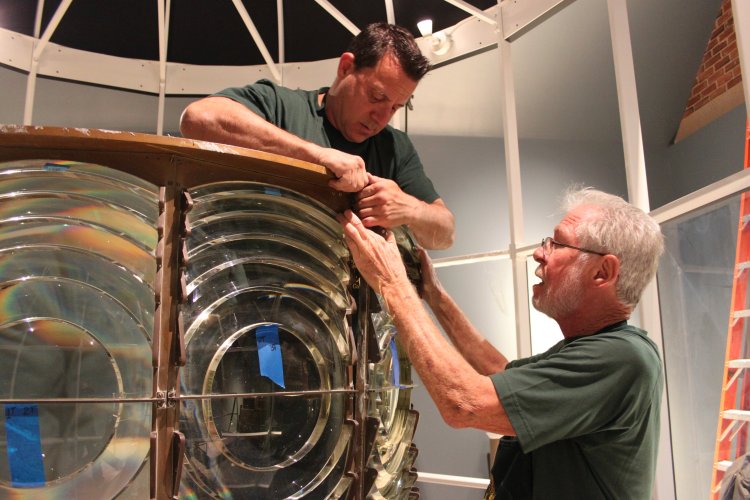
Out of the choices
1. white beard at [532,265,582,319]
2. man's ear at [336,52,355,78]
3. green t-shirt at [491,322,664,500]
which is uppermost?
man's ear at [336,52,355,78]

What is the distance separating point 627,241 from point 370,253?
2.01 feet

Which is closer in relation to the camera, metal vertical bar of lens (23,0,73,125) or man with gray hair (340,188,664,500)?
man with gray hair (340,188,664,500)

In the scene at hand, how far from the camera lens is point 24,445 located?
2.61ft

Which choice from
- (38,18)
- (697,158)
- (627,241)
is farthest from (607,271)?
(38,18)

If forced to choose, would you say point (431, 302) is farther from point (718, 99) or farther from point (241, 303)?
point (718, 99)

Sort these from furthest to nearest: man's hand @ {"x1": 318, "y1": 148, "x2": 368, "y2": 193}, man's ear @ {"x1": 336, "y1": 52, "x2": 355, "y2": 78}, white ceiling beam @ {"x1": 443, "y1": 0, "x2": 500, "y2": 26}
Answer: white ceiling beam @ {"x1": 443, "y1": 0, "x2": 500, "y2": 26} < man's ear @ {"x1": 336, "y1": 52, "x2": 355, "y2": 78} < man's hand @ {"x1": 318, "y1": 148, "x2": 368, "y2": 193}

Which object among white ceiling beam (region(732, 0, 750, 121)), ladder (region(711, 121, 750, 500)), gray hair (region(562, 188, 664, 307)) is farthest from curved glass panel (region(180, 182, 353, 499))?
ladder (region(711, 121, 750, 500))

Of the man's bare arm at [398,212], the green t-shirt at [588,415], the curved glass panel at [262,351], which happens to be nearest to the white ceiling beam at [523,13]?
the man's bare arm at [398,212]

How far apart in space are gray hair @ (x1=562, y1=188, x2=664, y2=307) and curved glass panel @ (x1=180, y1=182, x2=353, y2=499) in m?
0.62

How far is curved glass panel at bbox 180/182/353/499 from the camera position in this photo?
0.89m

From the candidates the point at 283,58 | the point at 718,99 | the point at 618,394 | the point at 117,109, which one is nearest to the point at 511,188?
the point at 718,99

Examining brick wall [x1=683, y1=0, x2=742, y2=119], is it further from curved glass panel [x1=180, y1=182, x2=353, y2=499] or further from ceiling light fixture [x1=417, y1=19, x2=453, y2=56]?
curved glass panel [x1=180, y1=182, x2=353, y2=499]

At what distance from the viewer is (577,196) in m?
1.55

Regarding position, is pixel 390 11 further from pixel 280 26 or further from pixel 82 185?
pixel 82 185
